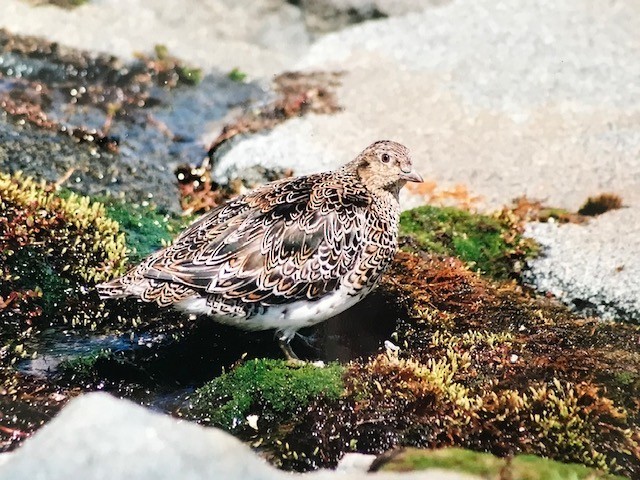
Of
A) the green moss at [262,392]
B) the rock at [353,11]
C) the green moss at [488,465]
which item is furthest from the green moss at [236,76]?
the green moss at [488,465]

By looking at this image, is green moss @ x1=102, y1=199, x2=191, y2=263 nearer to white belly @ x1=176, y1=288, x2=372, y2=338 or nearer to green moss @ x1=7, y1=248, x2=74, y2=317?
green moss @ x1=7, y1=248, x2=74, y2=317

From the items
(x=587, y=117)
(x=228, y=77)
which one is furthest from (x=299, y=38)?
(x=587, y=117)

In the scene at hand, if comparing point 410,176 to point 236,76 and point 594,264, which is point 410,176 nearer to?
point 594,264

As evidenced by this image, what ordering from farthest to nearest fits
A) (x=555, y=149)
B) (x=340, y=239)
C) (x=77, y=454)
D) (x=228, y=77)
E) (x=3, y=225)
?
(x=228, y=77), (x=555, y=149), (x=3, y=225), (x=340, y=239), (x=77, y=454)

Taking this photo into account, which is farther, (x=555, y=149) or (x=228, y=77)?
(x=228, y=77)

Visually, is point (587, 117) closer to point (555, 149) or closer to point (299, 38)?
Result: point (555, 149)

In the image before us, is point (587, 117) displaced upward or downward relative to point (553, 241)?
upward

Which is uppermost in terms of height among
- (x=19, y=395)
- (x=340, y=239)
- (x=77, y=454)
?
(x=340, y=239)

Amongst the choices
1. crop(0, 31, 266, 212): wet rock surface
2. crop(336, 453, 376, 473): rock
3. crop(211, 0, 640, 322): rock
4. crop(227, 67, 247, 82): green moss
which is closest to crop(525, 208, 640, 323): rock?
crop(211, 0, 640, 322): rock

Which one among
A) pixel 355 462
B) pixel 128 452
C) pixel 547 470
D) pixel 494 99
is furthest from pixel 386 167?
pixel 494 99
